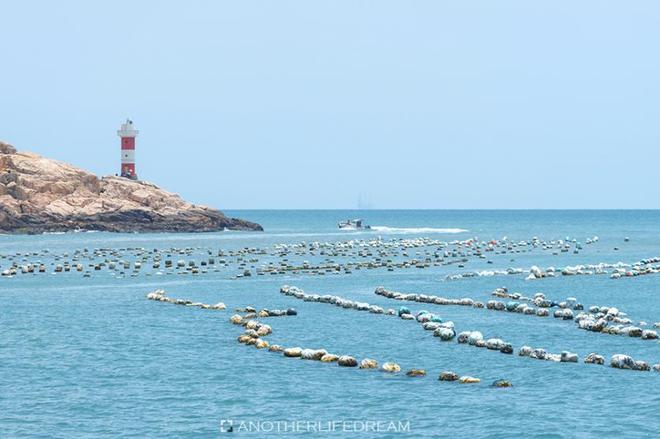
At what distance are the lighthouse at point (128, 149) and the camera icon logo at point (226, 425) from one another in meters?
164

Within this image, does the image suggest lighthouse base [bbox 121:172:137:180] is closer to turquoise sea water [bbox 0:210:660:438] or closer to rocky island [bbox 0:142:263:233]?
rocky island [bbox 0:142:263:233]

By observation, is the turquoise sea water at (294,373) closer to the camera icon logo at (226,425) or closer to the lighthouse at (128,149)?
the camera icon logo at (226,425)

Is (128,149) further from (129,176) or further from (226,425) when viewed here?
(226,425)

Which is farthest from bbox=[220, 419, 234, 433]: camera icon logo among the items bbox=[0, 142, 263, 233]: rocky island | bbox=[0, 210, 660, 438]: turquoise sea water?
bbox=[0, 142, 263, 233]: rocky island

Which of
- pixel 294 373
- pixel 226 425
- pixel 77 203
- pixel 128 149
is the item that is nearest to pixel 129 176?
pixel 128 149

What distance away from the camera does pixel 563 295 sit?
64062mm

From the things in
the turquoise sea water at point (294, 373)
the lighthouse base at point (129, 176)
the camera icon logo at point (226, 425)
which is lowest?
the camera icon logo at point (226, 425)

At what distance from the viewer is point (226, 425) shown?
92.2 feet

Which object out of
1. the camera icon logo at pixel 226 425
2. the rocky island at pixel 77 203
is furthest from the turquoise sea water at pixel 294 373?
the rocky island at pixel 77 203

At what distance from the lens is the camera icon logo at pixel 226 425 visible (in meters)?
27.6

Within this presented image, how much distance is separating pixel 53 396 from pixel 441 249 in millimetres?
94733

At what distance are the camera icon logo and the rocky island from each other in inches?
6084

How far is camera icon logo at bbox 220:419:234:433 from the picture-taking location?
27.6 meters

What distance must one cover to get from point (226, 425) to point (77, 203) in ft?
520
